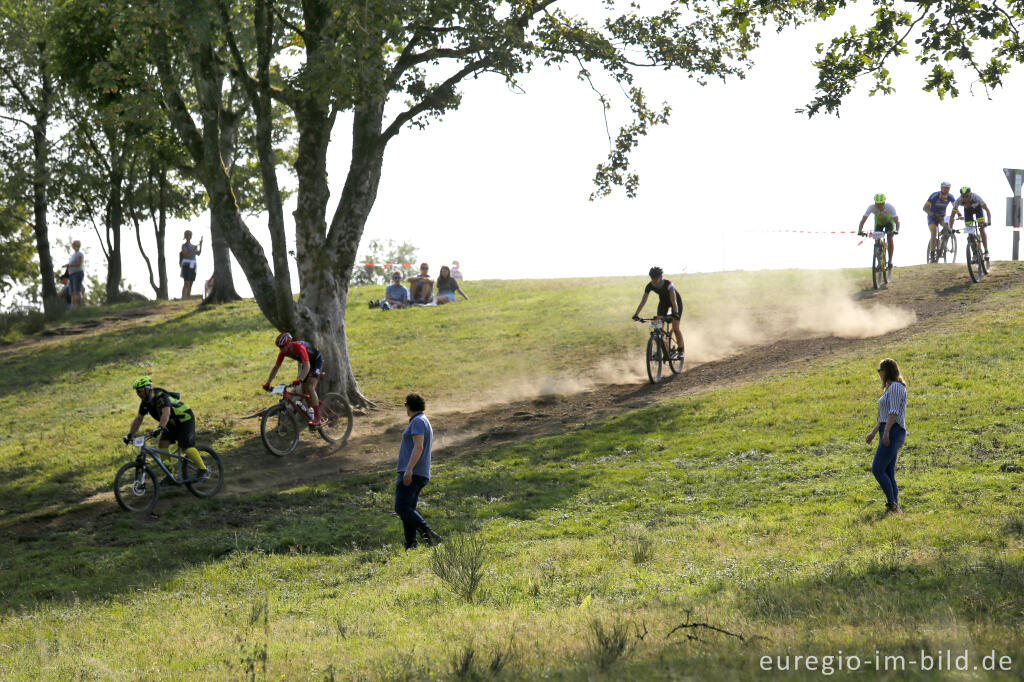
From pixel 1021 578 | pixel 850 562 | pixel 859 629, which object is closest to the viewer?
pixel 859 629

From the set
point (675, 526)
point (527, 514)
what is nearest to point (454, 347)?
point (527, 514)

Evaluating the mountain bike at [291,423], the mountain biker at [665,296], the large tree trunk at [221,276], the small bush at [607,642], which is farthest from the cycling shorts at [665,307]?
the large tree trunk at [221,276]

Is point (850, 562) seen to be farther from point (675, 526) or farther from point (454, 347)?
point (454, 347)

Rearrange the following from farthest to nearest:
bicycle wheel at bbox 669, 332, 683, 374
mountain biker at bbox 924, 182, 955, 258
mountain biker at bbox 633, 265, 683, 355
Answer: mountain biker at bbox 924, 182, 955, 258 → bicycle wheel at bbox 669, 332, 683, 374 → mountain biker at bbox 633, 265, 683, 355

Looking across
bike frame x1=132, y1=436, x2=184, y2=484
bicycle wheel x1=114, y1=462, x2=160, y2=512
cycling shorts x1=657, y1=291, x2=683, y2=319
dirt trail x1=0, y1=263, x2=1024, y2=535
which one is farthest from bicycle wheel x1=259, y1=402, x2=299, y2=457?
cycling shorts x1=657, y1=291, x2=683, y2=319

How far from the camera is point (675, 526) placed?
11914mm

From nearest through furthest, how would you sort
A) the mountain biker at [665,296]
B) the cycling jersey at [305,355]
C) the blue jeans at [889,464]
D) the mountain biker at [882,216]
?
the blue jeans at [889,464]
the cycling jersey at [305,355]
the mountain biker at [665,296]
the mountain biker at [882,216]

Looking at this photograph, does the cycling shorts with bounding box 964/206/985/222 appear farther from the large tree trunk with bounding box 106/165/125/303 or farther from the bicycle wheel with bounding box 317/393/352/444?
the large tree trunk with bounding box 106/165/125/303

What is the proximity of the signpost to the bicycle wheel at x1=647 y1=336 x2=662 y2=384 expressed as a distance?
13.6 m

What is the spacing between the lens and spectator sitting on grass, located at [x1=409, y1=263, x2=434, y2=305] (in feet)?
116

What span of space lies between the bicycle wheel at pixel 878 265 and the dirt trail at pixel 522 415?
0.66 m

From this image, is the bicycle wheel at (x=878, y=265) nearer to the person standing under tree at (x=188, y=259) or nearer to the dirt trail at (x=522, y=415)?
the dirt trail at (x=522, y=415)

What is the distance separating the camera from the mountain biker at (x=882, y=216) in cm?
2589

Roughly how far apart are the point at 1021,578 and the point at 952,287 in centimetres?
2151
